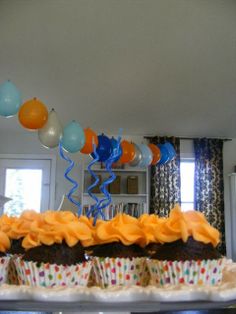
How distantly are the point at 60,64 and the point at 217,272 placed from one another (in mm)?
2855

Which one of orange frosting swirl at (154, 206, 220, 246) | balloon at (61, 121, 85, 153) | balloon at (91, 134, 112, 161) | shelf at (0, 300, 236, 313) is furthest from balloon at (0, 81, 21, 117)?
shelf at (0, 300, 236, 313)

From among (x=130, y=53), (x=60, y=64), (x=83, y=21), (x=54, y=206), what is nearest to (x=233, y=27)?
(x=130, y=53)

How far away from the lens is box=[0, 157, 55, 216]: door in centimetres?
550

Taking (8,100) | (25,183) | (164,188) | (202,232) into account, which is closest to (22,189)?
(25,183)

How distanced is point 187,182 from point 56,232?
494 cm

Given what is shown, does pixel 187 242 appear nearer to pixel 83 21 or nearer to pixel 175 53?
pixel 83 21

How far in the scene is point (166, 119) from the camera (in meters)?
4.89

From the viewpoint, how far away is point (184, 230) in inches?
36.6

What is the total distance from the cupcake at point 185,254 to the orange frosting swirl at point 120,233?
0.23 ft

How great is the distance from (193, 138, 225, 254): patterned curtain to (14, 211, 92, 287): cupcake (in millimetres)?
4760

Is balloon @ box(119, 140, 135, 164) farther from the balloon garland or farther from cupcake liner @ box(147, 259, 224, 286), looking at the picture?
cupcake liner @ box(147, 259, 224, 286)

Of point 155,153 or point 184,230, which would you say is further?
point 155,153

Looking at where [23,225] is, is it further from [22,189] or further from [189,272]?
[22,189]

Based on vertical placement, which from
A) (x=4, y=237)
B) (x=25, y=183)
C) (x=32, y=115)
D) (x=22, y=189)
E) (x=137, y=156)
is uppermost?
(x=32, y=115)
